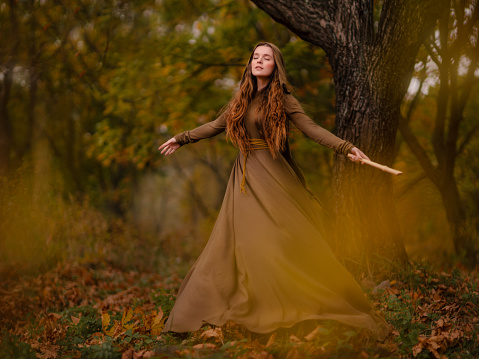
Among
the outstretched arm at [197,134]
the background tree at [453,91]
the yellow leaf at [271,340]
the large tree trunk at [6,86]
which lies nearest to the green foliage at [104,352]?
the yellow leaf at [271,340]

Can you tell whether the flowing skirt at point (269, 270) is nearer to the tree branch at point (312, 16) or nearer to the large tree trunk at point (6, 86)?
the tree branch at point (312, 16)

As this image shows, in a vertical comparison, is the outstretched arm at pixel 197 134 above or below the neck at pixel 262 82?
below

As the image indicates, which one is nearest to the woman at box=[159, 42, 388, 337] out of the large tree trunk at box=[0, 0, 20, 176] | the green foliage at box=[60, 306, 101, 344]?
the green foliage at box=[60, 306, 101, 344]

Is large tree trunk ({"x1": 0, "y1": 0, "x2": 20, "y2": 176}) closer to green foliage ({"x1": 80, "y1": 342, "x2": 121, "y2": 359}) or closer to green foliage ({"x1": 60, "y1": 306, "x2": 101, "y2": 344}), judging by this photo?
green foliage ({"x1": 60, "y1": 306, "x2": 101, "y2": 344})

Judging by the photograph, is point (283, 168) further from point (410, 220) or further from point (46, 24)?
point (410, 220)

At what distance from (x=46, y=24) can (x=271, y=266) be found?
7.52m

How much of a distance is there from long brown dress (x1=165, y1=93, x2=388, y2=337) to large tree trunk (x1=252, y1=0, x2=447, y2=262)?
4.70 ft

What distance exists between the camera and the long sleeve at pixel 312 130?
11.9 feet

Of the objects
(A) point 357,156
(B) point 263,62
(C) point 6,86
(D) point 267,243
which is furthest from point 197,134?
(C) point 6,86

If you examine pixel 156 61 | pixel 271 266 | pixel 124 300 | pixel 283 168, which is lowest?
pixel 124 300

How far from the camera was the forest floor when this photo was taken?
10.7ft

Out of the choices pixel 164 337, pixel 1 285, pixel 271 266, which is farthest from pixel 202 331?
pixel 1 285

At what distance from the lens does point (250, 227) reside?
383cm

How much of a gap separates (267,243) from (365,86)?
249 centimetres
